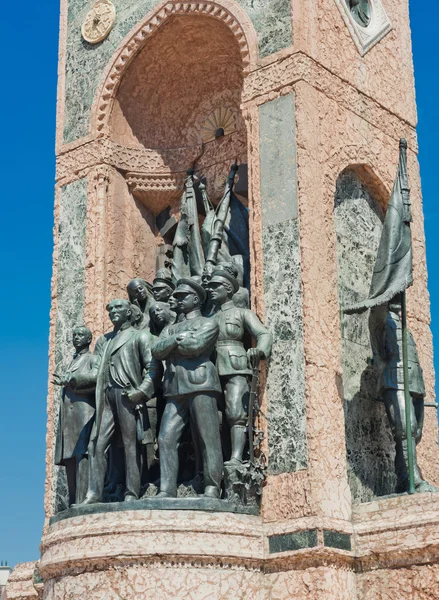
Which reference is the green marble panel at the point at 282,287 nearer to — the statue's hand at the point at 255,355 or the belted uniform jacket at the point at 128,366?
the statue's hand at the point at 255,355

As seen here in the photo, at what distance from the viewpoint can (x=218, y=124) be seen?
15.6 meters

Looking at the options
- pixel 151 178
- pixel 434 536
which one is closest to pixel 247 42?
pixel 151 178

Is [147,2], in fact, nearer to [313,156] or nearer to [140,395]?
[313,156]

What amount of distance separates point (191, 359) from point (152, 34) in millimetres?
4953

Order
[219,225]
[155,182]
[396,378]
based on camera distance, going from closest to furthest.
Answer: [396,378], [219,225], [155,182]

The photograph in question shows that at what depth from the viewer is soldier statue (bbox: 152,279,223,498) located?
11766 mm

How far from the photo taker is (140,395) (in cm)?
1210

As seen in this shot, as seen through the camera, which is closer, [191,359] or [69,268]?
[191,359]

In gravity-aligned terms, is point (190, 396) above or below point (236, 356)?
below

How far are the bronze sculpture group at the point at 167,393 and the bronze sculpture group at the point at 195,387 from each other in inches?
0.5

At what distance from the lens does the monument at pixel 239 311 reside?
447 inches

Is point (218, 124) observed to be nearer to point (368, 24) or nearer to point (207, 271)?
point (368, 24)

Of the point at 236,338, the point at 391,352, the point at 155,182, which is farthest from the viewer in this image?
the point at 155,182

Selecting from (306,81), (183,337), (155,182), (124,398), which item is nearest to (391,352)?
(183,337)
